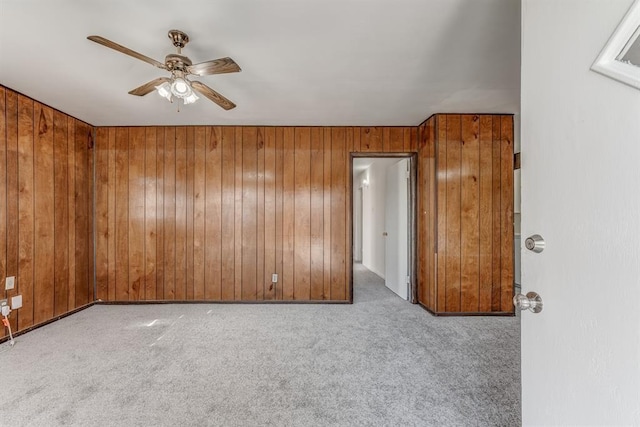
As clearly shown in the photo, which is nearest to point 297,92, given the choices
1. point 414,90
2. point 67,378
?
point 414,90

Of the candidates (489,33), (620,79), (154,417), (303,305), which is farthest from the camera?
(303,305)

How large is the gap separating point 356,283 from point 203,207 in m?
2.75

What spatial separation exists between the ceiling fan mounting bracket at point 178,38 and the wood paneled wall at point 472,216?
8.83ft

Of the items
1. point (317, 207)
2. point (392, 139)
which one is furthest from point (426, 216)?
point (317, 207)

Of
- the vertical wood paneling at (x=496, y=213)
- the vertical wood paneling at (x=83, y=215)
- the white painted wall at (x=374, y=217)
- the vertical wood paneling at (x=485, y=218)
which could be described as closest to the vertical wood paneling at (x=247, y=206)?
the vertical wood paneling at (x=83, y=215)

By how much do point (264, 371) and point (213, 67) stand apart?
2.12 metres

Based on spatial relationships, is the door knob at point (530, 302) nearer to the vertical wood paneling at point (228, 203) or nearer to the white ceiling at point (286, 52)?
the white ceiling at point (286, 52)

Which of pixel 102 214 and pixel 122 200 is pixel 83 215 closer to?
pixel 102 214

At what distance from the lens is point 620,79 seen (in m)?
0.70

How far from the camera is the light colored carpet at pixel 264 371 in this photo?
170 centimetres

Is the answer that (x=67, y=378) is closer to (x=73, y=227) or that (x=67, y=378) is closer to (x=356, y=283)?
(x=73, y=227)

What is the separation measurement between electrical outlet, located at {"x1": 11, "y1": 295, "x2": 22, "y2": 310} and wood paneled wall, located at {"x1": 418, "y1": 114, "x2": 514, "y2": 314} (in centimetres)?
428

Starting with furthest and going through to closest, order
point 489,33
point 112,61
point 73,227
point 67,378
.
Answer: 1. point 73,227
2. point 112,61
3. point 67,378
4. point 489,33

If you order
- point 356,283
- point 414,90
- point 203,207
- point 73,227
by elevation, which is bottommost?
point 356,283
